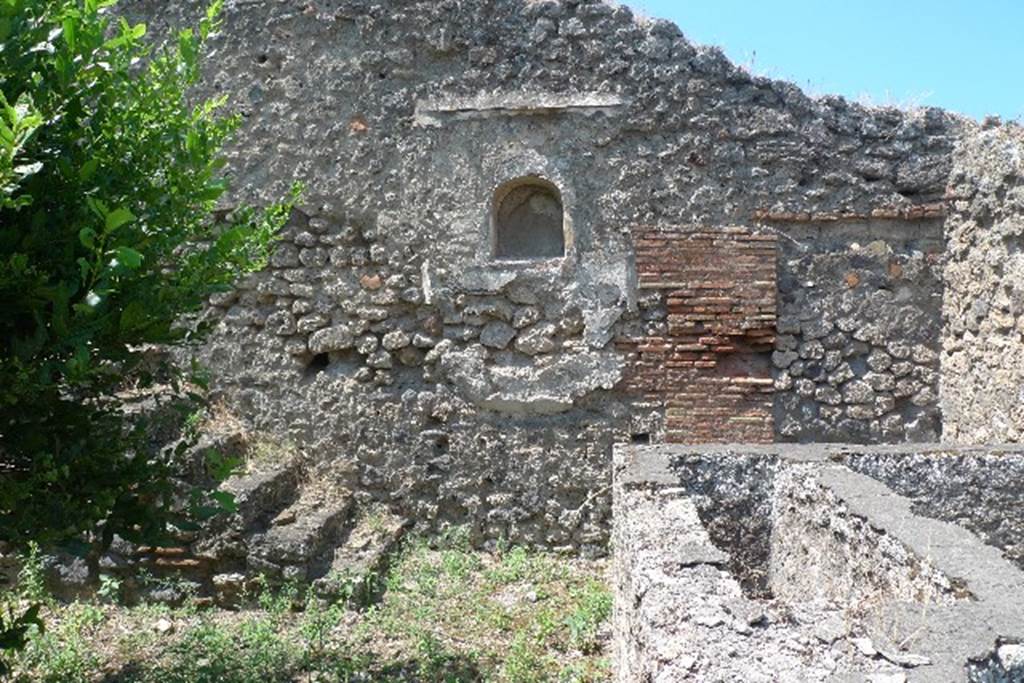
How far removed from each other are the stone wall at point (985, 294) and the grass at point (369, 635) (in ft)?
8.41

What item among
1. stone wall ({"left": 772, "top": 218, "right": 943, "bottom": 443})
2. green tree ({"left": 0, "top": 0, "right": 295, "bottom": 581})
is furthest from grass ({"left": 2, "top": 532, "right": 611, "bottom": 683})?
stone wall ({"left": 772, "top": 218, "right": 943, "bottom": 443})

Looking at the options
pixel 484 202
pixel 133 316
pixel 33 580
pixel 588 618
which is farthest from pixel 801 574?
pixel 33 580

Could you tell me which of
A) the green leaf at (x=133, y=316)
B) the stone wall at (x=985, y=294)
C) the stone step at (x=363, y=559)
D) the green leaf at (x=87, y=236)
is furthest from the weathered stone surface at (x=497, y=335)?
the green leaf at (x=87, y=236)

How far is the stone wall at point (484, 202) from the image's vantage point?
6.73m

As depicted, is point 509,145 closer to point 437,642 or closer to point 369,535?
point 369,535

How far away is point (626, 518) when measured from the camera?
4.00 m

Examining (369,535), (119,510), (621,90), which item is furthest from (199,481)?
(621,90)

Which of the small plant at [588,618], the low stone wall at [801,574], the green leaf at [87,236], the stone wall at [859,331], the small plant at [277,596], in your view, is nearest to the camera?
the low stone wall at [801,574]

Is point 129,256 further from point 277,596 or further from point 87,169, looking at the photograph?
point 277,596

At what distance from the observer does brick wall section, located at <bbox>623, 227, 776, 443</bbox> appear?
22.0 feet

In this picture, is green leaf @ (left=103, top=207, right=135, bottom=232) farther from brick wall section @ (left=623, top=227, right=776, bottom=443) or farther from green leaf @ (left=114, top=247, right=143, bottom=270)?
brick wall section @ (left=623, top=227, right=776, bottom=443)

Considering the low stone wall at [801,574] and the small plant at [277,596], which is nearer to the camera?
the low stone wall at [801,574]

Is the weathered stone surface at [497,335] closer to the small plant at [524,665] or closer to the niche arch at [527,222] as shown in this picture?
the niche arch at [527,222]

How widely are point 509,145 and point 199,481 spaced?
303cm
